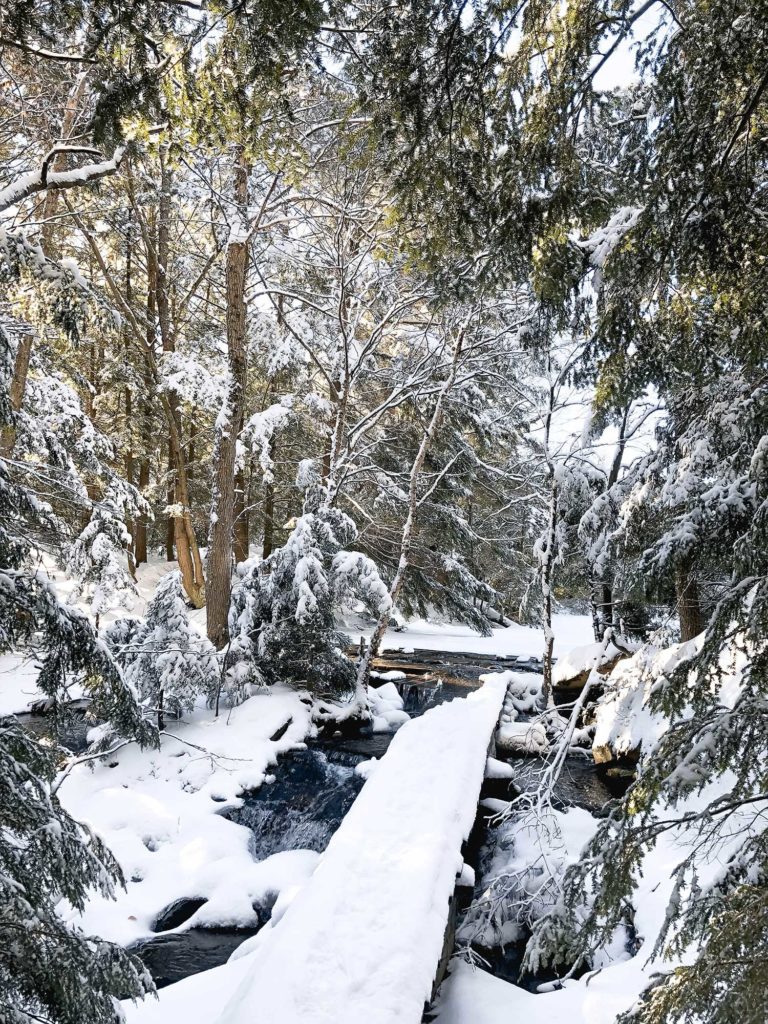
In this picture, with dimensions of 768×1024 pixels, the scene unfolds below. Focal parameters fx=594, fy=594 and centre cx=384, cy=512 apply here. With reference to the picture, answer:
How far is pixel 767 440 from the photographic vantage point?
207 cm

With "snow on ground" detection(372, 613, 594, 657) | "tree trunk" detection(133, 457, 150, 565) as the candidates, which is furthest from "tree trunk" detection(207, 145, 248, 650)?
"tree trunk" detection(133, 457, 150, 565)

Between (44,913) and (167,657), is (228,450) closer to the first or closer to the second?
(167,657)

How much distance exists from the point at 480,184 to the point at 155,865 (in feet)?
18.6

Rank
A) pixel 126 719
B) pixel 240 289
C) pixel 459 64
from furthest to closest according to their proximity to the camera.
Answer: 1. pixel 240 289
2. pixel 126 719
3. pixel 459 64

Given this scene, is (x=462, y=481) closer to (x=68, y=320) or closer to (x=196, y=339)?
(x=196, y=339)

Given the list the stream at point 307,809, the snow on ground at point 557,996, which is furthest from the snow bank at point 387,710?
the snow on ground at point 557,996

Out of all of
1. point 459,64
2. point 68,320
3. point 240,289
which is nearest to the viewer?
point 459,64

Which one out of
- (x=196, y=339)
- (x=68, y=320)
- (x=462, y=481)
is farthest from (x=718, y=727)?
(x=196, y=339)

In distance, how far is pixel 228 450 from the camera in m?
9.27

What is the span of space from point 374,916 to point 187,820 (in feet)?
9.89

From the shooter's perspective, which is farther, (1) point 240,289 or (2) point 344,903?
(1) point 240,289

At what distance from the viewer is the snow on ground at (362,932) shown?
2.97 metres

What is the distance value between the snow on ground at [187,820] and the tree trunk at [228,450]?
67.1 inches

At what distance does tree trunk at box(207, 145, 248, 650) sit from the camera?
9.06 meters
